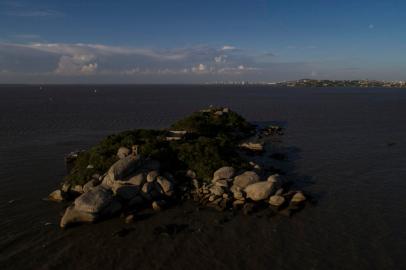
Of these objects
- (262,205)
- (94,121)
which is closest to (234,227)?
(262,205)

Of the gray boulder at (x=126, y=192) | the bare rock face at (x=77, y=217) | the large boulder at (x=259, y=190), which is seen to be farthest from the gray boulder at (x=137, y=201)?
the large boulder at (x=259, y=190)

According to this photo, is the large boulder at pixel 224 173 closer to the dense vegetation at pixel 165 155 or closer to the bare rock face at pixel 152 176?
the dense vegetation at pixel 165 155

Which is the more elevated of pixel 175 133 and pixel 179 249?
pixel 175 133

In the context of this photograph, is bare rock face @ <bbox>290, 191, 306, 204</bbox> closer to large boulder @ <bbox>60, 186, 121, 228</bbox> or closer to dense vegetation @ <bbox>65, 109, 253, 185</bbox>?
dense vegetation @ <bbox>65, 109, 253, 185</bbox>

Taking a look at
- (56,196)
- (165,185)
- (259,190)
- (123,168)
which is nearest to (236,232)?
(259,190)

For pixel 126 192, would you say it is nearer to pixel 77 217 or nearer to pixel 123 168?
pixel 123 168

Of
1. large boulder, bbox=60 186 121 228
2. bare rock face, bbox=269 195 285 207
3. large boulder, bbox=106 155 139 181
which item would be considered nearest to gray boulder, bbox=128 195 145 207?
large boulder, bbox=60 186 121 228

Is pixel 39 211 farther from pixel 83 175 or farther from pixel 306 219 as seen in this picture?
pixel 306 219
